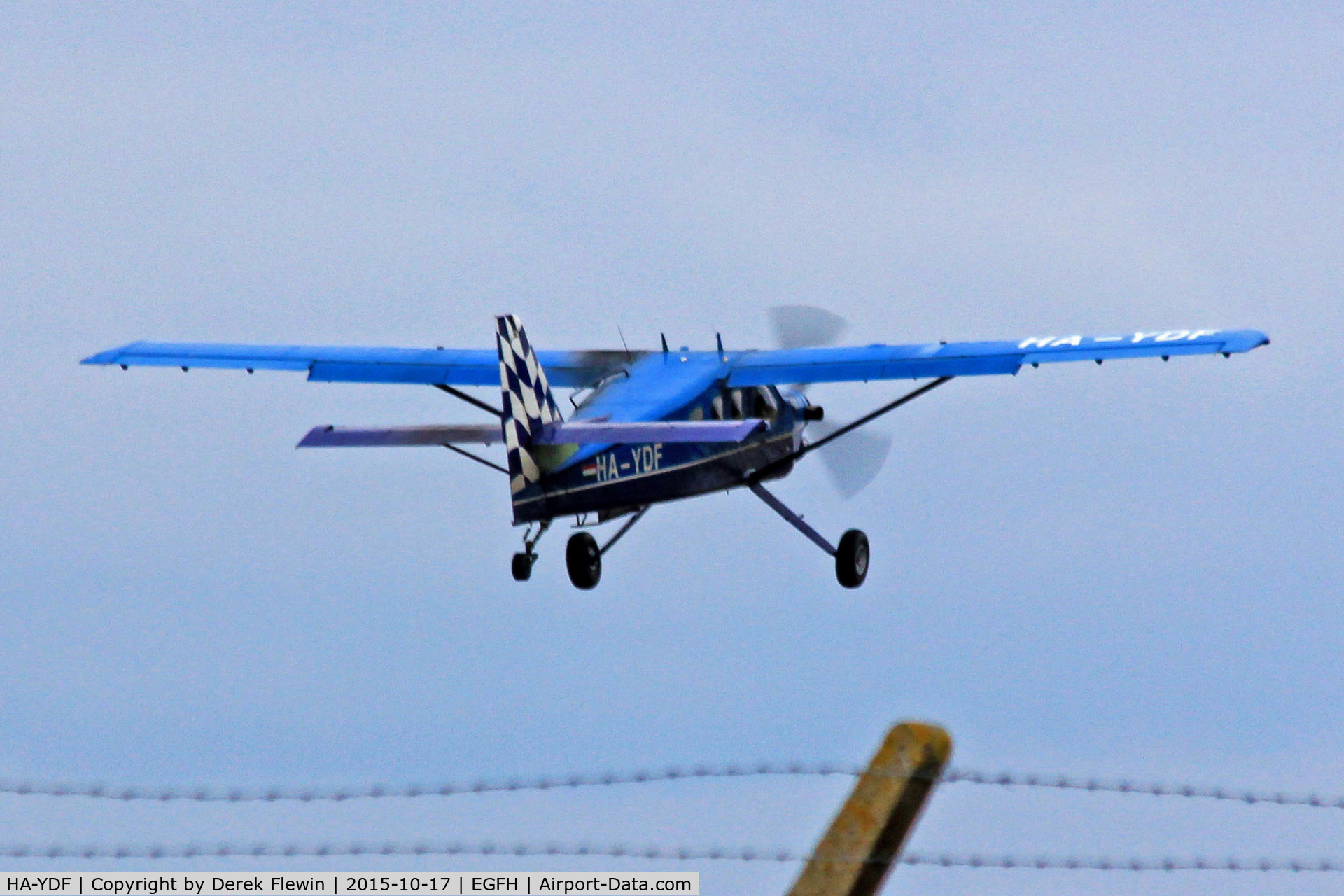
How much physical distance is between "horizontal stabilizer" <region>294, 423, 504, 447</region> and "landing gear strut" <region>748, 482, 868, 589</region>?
14.6 feet

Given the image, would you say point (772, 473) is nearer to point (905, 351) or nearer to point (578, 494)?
point (905, 351)

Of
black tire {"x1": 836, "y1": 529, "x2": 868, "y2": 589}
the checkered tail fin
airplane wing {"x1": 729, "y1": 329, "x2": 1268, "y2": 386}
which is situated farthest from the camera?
black tire {"x1": 836, "y1": 529, "x2": 868, "y2": 589}

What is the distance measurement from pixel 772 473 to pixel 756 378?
4.02ft

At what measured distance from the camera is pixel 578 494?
63.2 feet

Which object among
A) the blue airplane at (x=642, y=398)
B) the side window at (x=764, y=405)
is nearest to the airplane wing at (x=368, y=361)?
the blue airplane at (x=642, y=398)

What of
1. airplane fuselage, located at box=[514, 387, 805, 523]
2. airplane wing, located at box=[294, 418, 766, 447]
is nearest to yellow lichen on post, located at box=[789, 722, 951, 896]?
airplane wing, located at box=[294, 418, 766, 447]

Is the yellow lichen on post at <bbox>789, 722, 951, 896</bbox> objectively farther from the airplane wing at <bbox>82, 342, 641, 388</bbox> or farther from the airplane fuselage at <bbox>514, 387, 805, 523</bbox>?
the airplane wing at <bbox>82, 342, 641, 388</bbox>

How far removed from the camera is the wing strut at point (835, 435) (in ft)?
75.3

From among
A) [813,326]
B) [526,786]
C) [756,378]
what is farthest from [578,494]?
[526,786]

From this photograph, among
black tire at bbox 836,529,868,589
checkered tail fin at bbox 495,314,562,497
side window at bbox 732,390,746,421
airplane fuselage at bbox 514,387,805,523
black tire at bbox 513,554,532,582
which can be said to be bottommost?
black tire at bbox 836,529,868,589

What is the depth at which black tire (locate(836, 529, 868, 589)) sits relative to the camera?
76.6 ft

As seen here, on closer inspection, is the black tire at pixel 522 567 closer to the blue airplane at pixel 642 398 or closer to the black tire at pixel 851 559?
the blue airplane at pixel 642 398

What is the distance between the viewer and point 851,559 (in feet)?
76.6

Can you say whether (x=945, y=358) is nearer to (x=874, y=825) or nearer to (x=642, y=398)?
(x=642, y=398)
